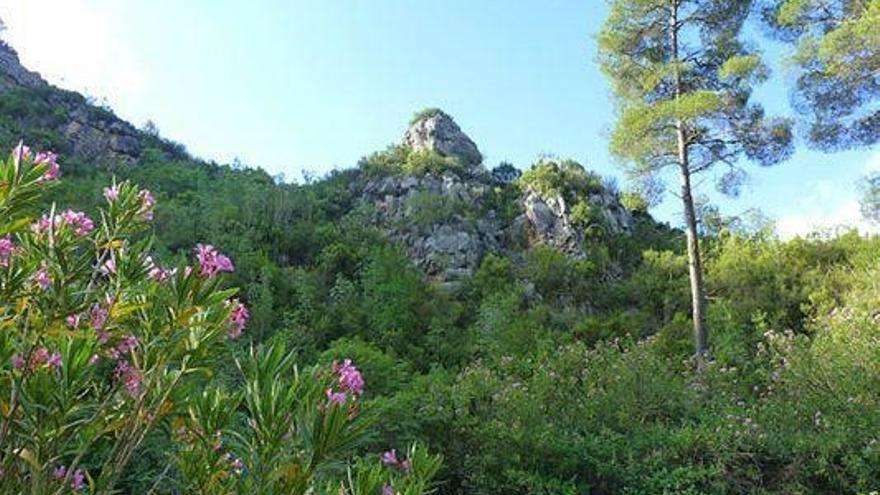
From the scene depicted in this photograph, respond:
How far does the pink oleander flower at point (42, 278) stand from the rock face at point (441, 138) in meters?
23.4

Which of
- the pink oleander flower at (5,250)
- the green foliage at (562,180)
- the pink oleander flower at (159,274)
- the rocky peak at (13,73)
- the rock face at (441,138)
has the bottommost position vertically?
the pink oleander flower at (5,250)

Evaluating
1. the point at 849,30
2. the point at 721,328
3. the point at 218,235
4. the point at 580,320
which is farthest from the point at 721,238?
the point at 218,235

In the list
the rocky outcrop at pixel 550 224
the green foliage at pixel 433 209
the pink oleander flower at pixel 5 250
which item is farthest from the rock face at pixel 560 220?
the pink oleander flower at pixel 5 250

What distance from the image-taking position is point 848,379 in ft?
21.2

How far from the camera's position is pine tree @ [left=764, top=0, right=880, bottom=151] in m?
9.77

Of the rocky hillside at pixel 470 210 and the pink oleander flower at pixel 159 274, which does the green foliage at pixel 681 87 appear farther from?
the pink oleander flower at pixel 159 274

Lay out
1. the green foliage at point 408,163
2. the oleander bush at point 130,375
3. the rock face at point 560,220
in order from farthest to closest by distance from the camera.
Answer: the green foliage at point 408,163 → the rock face at point 560,220 → the oleander bush at point 130,375

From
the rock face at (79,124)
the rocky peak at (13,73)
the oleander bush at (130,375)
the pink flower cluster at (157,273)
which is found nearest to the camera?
the oleander bush at (130,375)

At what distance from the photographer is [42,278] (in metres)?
1.92

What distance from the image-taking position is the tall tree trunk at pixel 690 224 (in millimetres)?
10109

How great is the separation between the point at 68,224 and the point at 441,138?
2447 cm

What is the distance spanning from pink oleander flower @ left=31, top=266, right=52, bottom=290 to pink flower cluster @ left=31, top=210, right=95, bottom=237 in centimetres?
13

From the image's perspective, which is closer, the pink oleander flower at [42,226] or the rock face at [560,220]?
the pink oleander flower at [42,226]

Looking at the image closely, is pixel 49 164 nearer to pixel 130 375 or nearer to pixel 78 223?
pixel 78 223
